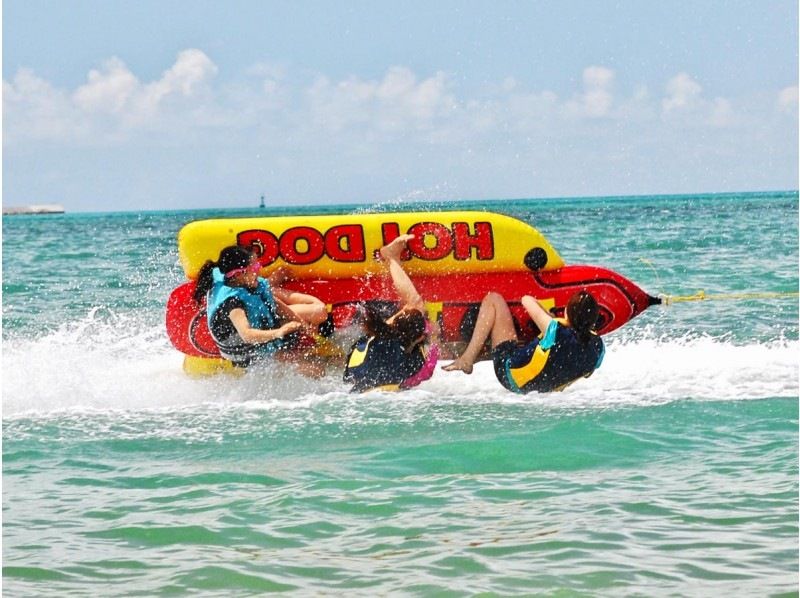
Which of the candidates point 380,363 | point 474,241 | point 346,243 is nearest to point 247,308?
point 346,243

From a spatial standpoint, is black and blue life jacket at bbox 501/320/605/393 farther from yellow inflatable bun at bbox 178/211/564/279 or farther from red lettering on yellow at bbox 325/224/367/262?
red lettering on yellow at bbox 325/224/367/262

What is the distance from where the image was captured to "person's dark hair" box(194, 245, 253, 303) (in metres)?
6.23

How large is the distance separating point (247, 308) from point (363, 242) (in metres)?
0.77

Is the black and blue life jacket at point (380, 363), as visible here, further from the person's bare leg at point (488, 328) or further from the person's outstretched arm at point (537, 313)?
the person's outstretched arm at point (537, 313)

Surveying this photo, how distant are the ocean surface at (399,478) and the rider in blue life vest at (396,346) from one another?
0.14 m

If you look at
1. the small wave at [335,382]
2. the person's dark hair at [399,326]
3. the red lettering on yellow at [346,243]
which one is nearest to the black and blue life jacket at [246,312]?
the small wave at [335,382]

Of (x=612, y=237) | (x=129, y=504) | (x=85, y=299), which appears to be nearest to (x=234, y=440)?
(x=129, y=504)

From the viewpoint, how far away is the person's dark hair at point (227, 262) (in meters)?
6.23

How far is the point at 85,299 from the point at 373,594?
1057cm

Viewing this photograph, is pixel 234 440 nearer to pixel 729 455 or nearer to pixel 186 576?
pixel 186 576

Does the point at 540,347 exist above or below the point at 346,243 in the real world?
below

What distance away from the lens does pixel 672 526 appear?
4051mm

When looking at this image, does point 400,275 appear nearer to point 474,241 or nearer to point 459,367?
point 474,241

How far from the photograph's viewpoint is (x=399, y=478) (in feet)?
15.8
